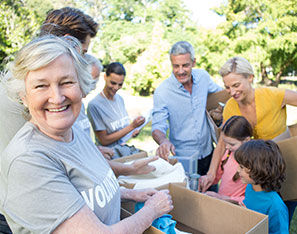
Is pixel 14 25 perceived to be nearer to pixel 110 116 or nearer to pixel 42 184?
pixel 110 116

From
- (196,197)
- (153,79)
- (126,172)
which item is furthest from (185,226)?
(153,79)

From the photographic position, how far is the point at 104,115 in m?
3.19

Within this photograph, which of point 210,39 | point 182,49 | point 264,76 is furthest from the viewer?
point 264,76

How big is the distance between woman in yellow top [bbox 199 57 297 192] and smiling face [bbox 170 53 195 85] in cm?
44

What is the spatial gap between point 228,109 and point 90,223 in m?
1.93

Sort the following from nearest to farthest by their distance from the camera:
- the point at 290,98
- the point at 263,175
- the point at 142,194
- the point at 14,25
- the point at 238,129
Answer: the point at 142,194 < the point at 263,175 < the point at 238,129 < the point at 290,98 < the point at 14,25

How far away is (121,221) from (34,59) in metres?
0.69

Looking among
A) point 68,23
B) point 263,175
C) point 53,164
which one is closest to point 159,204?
point 53,164

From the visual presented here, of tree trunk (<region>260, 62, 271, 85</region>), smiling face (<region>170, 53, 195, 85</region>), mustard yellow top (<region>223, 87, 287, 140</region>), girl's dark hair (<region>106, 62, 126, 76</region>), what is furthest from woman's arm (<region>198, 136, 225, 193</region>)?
tree trunk (<region>260, 62, 271, 85</region>)

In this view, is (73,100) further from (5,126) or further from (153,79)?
(153,79)

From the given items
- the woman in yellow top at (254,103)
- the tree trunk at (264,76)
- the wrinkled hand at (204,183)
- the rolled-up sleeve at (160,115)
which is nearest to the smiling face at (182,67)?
the rolled-up sleeve at (160,115)

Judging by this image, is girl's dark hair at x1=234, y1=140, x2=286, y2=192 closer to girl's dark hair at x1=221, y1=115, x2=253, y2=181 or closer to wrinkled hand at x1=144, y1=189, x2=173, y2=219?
girl's dark hair at x1=221, y1=115, x2=253, y2=181

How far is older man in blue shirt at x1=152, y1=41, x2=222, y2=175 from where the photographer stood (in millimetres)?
2814

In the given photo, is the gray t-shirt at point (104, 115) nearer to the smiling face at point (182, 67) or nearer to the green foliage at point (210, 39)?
the smiling face at point (182, 67)
